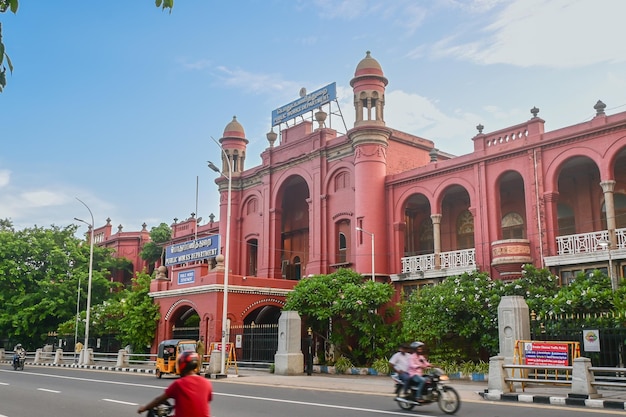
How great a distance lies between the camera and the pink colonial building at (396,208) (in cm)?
2552

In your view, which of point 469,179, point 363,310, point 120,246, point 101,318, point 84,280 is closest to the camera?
point 363,310

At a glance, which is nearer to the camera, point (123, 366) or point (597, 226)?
point (597, 226)

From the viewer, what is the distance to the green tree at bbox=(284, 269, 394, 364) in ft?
87.9

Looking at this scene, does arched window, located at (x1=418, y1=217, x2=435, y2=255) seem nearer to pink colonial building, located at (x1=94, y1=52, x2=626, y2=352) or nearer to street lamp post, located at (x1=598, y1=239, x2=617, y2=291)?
pink colonial building, located at (x1=94, y1=52, x2=626, y2=352)

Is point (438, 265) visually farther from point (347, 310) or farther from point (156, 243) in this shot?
point (156, 243)

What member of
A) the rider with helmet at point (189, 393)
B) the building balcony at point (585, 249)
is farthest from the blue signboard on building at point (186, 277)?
the rider with helmet at point (189, 393)

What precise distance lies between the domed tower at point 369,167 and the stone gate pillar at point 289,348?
20.2ft

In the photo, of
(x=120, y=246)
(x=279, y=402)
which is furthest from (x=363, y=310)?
(x=120, y=246)

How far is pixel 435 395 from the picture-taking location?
481 inches

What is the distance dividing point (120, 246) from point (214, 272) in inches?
1000

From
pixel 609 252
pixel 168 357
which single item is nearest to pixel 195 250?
pixel 168 357

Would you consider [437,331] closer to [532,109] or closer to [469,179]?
[469,179]

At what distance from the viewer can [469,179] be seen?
29141 millimetres

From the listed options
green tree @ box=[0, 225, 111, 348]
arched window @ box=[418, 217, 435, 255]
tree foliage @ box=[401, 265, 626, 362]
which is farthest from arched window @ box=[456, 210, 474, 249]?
green tree @ box=[0, 225, 111, 348]
